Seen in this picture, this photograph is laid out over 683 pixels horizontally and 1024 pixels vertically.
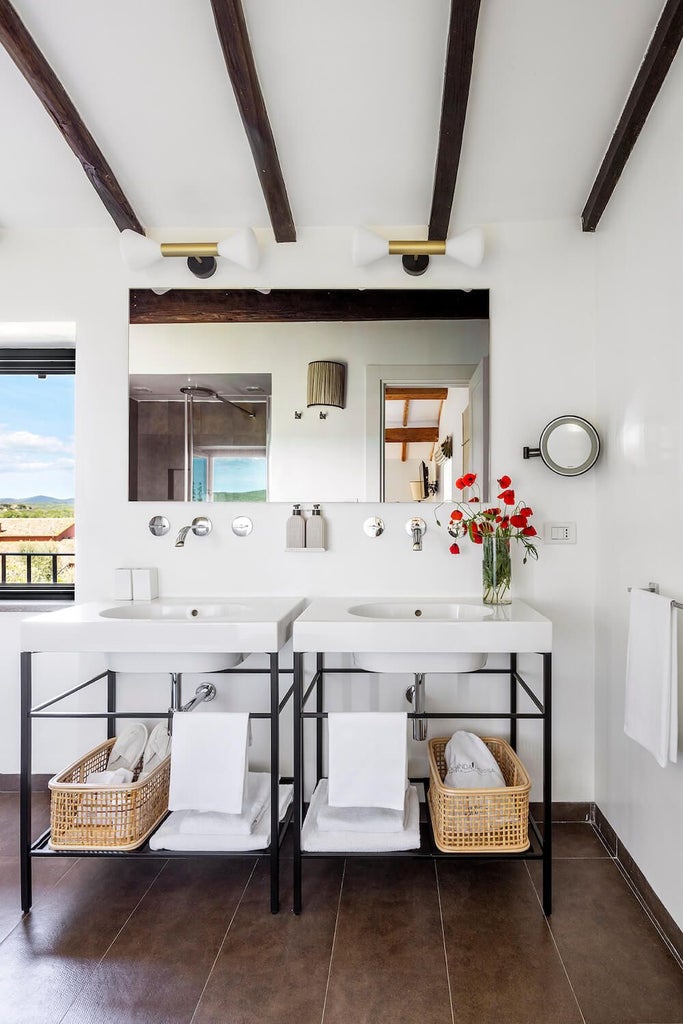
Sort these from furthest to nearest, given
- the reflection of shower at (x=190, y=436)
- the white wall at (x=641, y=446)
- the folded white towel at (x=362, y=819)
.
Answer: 1. the reflection of shower at (x=190, y=436)
2. the folded white towel at (x=362, y=819)
3. the white wall at (x=641, y=446)

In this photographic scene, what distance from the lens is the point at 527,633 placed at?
1.84 meters

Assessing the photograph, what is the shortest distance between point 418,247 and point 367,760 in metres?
1.79

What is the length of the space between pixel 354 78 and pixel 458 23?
14.4 inches

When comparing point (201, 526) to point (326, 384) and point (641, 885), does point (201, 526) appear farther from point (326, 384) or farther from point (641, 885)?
point (641, 885)

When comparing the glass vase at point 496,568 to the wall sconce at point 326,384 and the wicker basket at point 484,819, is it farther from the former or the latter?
the wall sconce at point 326,384

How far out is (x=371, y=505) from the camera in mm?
2484

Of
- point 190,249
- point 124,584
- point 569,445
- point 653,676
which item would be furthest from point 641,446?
point 124,584

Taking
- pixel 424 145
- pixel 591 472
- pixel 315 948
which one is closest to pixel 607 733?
pixel 591 472

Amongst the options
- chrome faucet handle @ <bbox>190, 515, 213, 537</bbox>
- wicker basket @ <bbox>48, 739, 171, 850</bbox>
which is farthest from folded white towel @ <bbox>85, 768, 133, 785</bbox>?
chrome faucet handle @ <bbox>190, 515, 213, 537</bbox>

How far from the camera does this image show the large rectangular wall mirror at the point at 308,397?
2457 millimetres

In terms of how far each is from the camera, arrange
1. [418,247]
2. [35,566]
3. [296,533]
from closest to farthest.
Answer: [418,247] → [296,533] → [35,566]

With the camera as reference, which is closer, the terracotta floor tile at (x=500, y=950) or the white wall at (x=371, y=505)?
the terracotta floor tile at (x=500, y=950)

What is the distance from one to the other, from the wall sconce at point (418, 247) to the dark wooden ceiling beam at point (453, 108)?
84 millimetres

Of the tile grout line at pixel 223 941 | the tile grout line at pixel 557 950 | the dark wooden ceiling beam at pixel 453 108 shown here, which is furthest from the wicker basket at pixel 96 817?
the dark wooden ceiling beam at pixel 453 108
